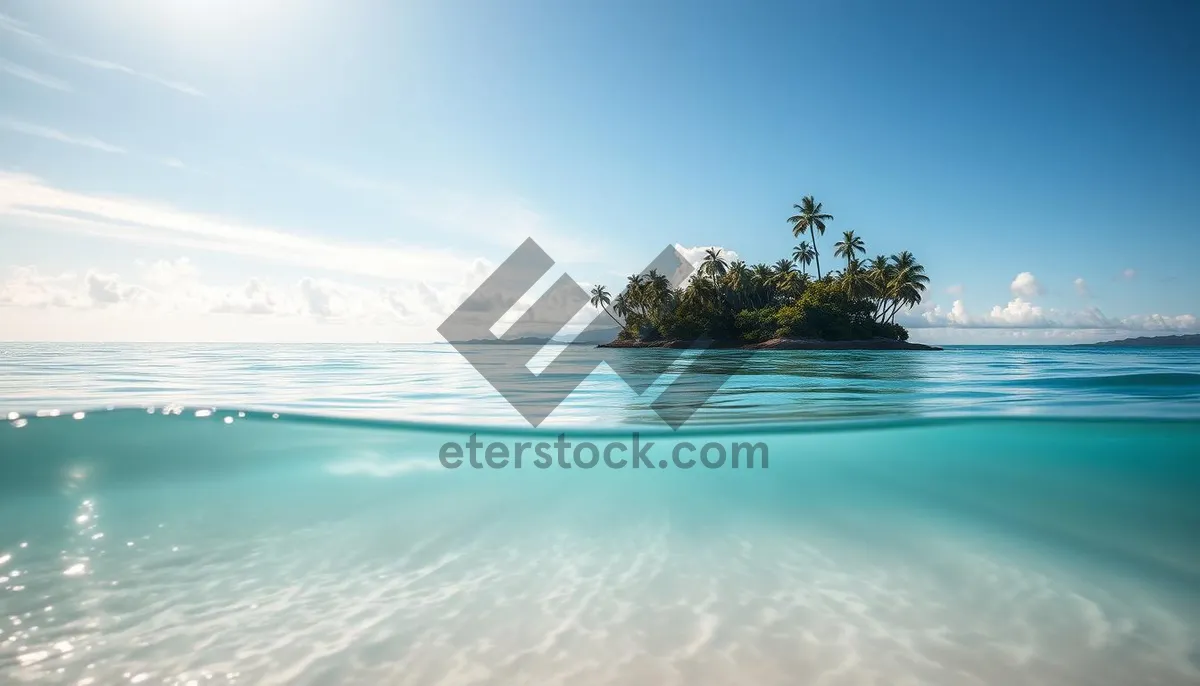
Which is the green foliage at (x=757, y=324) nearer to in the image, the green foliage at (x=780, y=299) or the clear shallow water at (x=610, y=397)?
the green foliage at (x=780, y=299)

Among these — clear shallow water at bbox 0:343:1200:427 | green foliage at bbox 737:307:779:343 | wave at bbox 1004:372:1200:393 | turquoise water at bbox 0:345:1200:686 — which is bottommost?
turquoise water at bbox 0:345:1200:686

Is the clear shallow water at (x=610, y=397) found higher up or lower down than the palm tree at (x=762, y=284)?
lower down

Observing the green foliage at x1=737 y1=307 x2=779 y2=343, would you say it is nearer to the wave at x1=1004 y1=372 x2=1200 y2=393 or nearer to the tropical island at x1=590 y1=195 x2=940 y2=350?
the tropical island at x1=590 y1=195 x2=940 y2=350

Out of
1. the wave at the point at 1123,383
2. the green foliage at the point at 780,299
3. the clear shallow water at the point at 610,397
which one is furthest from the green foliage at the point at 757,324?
the clear shallow water at the point at 610,397

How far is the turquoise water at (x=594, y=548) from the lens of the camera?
3117 mm

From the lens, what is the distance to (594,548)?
16.1ft

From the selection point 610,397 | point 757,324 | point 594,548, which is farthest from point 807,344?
point 594,548

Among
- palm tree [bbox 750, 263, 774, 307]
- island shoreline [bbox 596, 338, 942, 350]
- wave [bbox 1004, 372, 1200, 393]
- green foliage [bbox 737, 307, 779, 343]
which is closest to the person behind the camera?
wave [bbox 1004, 372, 1200, 393]

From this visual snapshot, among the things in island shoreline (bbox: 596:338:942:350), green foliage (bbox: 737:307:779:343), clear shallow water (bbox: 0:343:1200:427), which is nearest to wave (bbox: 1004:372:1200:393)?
clear shallow water (bbox: 0:343:1200:427)

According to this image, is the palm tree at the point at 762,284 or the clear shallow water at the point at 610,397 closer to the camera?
the clear shallow water at the point at 610,397

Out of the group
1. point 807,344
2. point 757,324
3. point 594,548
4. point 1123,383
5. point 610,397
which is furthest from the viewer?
point 757,324

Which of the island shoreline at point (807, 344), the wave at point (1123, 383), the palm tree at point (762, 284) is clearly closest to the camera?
the wave at point (1123, 383)

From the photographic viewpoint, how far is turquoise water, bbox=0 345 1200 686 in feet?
10.2

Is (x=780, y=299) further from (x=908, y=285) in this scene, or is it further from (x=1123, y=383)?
(x=1123, y=383)
